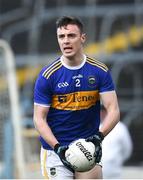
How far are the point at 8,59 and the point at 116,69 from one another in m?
2.11

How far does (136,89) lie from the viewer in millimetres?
11547

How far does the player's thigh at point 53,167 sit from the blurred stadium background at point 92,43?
14.2ft

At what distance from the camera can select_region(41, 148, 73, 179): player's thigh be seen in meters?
6.49

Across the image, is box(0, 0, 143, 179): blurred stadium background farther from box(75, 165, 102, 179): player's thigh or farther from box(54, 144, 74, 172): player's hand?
box(54, 144, 74, 172): player's hand

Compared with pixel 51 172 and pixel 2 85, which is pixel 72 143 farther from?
pixel 2 85

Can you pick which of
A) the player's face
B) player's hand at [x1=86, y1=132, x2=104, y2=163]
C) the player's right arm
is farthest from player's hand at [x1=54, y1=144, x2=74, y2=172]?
the player's face

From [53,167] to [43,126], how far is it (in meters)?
0.36

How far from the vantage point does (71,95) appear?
6.41 m

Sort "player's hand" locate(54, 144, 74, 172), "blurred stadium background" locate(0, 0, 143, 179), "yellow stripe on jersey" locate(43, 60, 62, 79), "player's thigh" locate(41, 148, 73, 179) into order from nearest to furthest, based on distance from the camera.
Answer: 1. "player's hand" locate(54, 144, 74, 172)
2. "yellow stripe on jersey" locate(43, 60, 62, 79)
3. "player's thigh" locate(41, 148, 73, 179)
4. "blurred stadium background" locate(0, 0, 143, 179)

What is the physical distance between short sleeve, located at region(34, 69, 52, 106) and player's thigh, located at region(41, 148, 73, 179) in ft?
1.29

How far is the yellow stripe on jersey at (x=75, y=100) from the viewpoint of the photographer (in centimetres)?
641

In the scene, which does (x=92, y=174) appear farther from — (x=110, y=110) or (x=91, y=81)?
(x=91, y=81)

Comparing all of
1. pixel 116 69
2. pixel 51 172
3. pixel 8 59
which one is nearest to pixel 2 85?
pixel 8 59

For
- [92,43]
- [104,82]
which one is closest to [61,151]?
[104,82]
